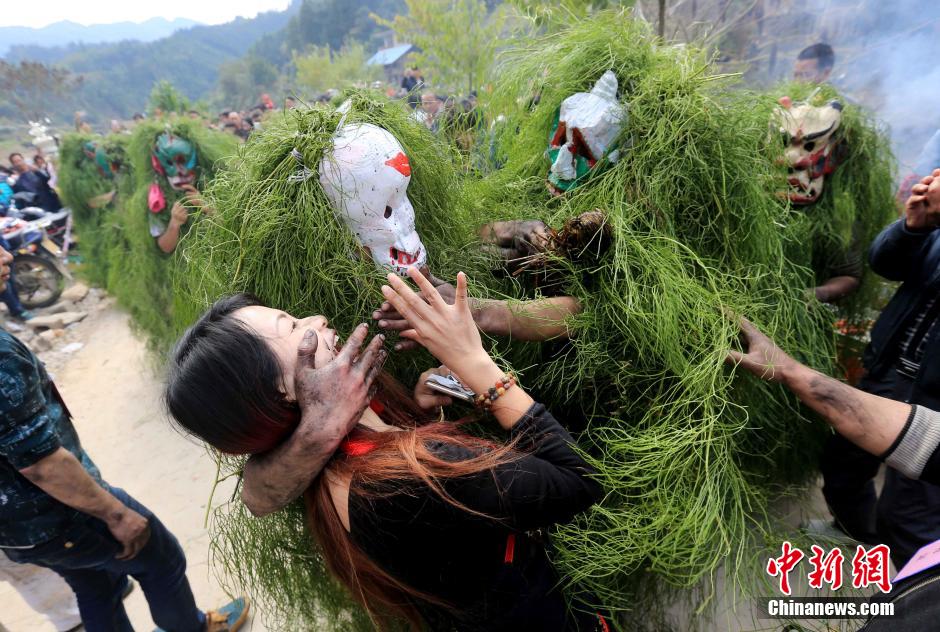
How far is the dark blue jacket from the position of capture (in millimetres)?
1553

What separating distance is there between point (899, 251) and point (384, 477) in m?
1.99

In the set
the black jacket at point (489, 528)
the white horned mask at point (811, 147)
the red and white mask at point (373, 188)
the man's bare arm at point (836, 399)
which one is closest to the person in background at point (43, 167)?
the red and white mask at point (373, 188)

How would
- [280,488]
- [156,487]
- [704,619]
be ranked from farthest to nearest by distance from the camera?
[156,487]
[704,619]
[280,488]

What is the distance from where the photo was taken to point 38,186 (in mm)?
8047

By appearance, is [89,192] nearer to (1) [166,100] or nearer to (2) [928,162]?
(1) [166,100]

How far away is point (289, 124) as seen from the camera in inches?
50.0

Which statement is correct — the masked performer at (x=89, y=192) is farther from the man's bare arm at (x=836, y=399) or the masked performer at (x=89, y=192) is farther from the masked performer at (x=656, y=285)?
the man's bare arm at (x=836, y=399)

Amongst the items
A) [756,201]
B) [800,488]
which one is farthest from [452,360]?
[800,488]

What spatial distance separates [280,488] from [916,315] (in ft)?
7.08

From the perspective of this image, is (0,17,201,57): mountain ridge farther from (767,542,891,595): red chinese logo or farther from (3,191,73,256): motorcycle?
(767,542,891,595): red chinese logo

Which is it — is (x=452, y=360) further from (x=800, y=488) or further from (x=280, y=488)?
(x=800, y=488)

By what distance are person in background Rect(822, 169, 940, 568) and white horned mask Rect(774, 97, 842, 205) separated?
0.50 m

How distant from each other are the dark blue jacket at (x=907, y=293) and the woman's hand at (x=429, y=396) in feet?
5.04

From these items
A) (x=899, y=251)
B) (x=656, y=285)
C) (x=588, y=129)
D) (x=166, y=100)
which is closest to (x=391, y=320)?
(x=656, y=285)
